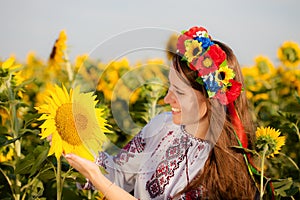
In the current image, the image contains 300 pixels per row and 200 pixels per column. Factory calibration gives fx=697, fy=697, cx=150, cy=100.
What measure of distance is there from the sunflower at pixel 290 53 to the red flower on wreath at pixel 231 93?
2.74 m

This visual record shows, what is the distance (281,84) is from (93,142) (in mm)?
2839

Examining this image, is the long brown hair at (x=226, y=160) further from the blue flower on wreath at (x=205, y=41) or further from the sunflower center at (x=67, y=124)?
the sunflower center at (x=67, y=124)

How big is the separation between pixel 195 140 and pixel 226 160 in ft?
0.33

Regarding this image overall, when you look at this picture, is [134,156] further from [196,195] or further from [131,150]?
[196,195]

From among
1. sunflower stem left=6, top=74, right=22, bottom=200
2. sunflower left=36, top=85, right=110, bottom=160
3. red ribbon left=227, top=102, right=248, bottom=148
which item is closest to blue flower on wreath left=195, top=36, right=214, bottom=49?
red ribbon left=227, top=102, right=248, bottom=148

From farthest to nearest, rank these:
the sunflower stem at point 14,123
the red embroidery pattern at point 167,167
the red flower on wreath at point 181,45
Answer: the sunflower stem at point 14,123 < the red embroidery pattern at point 167,167 < the red flower on wreath at point 181,45

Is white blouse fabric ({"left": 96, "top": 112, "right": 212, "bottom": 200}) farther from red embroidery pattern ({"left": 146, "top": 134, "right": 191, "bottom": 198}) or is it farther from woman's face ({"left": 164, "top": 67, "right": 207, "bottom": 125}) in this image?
woman's face ({"left": 164, "top": 67, "right": 207, "bottom": 125})

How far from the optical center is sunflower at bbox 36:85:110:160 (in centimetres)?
158

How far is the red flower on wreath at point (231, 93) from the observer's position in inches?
70.9

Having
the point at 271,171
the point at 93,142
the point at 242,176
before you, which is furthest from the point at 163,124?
the point at 271,171

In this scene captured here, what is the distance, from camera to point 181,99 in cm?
173

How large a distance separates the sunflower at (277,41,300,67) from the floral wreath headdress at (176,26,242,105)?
8.97ft

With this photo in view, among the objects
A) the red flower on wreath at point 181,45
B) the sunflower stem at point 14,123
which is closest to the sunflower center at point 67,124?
the red flower on wreath at point 181,45

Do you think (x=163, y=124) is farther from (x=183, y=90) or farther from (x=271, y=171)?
(x=271, y=171)
